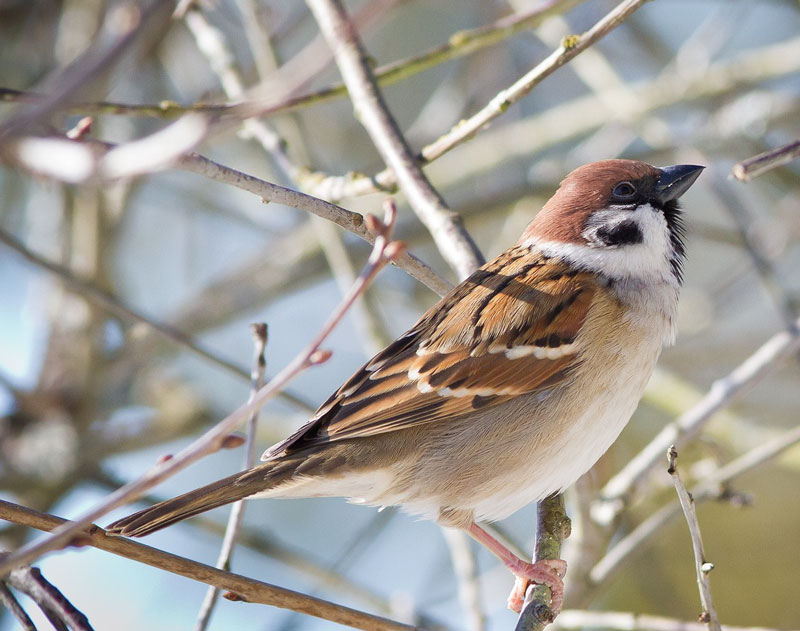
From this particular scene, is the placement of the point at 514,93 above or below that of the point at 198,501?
above

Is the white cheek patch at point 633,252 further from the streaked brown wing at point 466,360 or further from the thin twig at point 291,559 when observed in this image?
the thin twig at point 291,559

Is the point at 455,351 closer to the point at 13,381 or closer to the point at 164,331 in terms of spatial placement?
the point at 164,331

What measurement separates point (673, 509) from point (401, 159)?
53.6 inches

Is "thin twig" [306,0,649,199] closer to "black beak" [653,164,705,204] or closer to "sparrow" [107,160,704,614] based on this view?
"sparrow" [107,160,704,614]

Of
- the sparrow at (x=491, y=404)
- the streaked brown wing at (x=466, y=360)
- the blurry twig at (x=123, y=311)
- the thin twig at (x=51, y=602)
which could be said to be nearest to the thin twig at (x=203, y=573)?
the thin twig at (x=51, y=602)

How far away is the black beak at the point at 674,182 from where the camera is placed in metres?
3.13

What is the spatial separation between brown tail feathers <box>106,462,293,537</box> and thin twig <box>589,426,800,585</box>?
3.67ft

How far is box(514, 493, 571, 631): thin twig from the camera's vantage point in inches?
88.0

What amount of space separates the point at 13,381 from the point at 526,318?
226cm

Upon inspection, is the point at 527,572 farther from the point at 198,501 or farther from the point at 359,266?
the point at 359,266

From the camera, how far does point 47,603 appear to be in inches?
67.9

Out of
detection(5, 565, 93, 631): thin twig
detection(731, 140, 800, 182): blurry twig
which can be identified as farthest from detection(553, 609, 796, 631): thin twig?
detection(5, 565, 93, 631): thin twig

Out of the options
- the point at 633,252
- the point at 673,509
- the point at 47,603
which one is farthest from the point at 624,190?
the point at 47,603

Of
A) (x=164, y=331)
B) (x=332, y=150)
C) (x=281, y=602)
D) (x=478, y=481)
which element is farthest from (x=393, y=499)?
(x=332, y=150)
